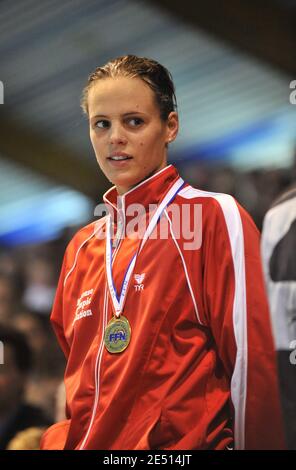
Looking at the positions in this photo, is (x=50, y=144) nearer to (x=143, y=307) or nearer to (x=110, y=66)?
(x=110, y=66)

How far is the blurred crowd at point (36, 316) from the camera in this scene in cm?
313

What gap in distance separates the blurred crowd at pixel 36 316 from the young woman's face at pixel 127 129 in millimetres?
942

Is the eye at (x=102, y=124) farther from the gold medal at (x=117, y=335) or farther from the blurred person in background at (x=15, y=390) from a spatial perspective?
the blurred person in background at (x=15, y=390)

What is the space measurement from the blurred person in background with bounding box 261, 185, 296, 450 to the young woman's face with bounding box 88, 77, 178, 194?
0.38 meters

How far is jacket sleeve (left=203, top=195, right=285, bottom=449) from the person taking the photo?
1.81 meters

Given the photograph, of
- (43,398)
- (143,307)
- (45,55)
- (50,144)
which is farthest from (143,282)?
(43,398)

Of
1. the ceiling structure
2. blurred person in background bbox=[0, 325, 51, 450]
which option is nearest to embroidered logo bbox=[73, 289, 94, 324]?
the ceiling structure

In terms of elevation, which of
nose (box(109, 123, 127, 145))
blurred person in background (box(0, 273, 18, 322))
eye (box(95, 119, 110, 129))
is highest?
eye (box(95, 119, 110, 129))

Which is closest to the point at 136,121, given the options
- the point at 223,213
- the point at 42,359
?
the point at 223,213

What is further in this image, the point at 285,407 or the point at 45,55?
the point at 45,55

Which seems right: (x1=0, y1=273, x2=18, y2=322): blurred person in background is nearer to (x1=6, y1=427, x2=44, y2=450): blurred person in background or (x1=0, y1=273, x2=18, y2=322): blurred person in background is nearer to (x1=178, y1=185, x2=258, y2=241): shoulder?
(x1=6, y1=427, x2=44, y2=450): blurred person in background

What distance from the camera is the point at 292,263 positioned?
66.1 inches

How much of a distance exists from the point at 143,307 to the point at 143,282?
54mm

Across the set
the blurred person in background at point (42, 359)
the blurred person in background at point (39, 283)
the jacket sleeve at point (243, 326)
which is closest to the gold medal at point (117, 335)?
the jacket sleeve at point (243, 326)
